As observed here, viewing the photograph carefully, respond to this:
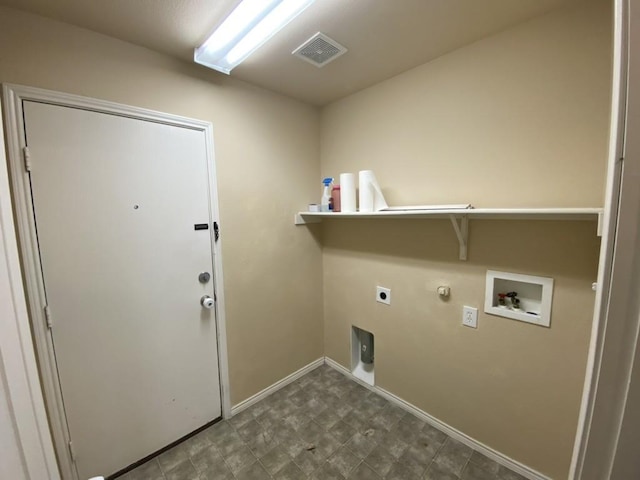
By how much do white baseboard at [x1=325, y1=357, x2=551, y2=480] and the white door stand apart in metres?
1.39

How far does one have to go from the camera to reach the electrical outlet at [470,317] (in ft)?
5.35

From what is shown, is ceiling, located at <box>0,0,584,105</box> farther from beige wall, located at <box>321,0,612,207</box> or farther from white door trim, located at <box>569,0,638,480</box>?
white door trim, located at <box>569,0,638,480</box>

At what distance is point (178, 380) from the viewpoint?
→ 1.75 metres

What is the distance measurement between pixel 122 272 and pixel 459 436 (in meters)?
2.34

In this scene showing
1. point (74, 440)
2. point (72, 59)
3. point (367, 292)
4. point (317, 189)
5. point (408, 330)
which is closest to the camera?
point (72, 59)

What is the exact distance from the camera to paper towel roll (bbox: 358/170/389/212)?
185cm

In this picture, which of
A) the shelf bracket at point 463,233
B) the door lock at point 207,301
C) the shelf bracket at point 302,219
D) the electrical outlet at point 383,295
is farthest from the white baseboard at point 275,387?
the shelf bracket at point 463,233

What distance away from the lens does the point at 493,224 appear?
154 centimetres

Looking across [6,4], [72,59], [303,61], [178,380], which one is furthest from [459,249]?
[6,4]

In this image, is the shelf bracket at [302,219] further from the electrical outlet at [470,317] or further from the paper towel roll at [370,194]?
the electrical outlet at [470,317]

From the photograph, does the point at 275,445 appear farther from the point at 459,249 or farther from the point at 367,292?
the point at 459,249

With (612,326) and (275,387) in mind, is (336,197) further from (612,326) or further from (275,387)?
(612,326)

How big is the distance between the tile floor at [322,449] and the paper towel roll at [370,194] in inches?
60.8

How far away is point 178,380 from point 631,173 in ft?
7.22
